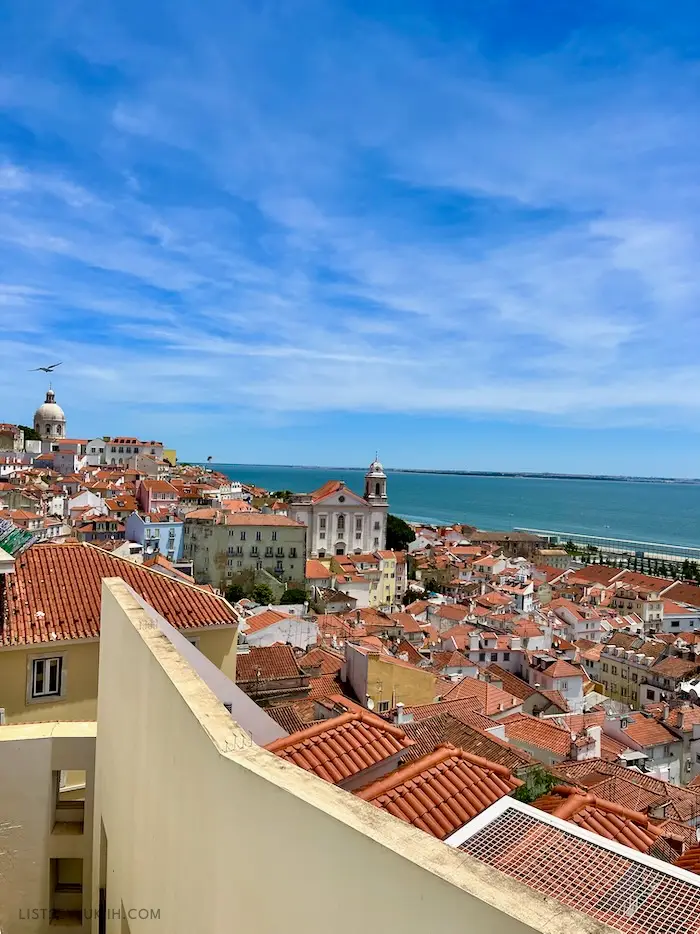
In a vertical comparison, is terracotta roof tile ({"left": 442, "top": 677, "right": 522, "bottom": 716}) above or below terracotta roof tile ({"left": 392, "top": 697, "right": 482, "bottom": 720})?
below

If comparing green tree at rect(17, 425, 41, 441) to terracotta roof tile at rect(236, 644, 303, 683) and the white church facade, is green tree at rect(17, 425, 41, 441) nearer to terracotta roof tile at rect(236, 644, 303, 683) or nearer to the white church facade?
the white church facade

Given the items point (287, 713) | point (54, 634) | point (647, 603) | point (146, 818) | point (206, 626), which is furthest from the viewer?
point (647, 603)

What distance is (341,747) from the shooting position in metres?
4.20

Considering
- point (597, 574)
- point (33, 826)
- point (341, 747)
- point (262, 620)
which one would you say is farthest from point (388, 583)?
point (341, 747)

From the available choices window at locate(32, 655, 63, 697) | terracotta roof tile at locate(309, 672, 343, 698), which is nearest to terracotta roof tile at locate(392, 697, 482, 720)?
terracotta roof tile at locate(309, 672, 343, 698)

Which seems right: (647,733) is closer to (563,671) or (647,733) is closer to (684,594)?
(563,671)

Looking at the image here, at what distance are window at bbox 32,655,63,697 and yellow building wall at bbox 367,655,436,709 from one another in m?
9.31

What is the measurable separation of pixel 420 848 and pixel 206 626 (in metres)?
6.04

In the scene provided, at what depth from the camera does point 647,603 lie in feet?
159

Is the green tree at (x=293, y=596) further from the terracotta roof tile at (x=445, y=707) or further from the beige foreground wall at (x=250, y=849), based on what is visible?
the beige foreground wall at (x=250, y=849)

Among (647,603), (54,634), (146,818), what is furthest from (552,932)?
(647,603)

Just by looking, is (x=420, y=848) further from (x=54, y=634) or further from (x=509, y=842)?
(x=54, y=634)

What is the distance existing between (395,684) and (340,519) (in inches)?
1791

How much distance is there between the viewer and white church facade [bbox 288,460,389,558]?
198 ft
